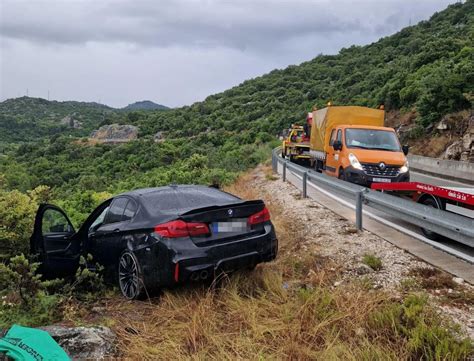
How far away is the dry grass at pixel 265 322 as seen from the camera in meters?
3.81

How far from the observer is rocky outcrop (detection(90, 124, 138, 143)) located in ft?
253

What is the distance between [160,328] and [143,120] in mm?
86646

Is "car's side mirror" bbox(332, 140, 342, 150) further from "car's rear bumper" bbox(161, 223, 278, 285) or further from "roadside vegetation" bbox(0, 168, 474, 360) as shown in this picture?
"car's rear bumper" bbox(161, 223, 278, 285)

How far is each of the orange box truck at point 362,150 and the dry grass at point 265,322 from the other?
6611mm

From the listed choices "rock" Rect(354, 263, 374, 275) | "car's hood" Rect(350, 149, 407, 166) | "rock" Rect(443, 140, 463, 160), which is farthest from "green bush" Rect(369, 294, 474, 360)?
"rock" Rect(443, 140, 463, 160)

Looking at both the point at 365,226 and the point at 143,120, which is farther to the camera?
the point at 143,120

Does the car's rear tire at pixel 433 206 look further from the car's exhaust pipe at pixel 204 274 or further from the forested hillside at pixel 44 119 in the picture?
the forested hillside at pixel 44 119

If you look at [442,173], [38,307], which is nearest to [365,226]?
[38,307]

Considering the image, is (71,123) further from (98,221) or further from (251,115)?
(98,221)

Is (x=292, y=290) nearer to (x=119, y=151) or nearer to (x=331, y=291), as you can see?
(x=331, y=291)

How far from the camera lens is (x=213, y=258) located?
16.4 feet

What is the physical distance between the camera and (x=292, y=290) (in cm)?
532

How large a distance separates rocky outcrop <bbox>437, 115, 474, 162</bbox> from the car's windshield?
7720mm

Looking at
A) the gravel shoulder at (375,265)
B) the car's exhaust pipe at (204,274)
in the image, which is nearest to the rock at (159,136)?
the gravel shoulder at (375,265)
